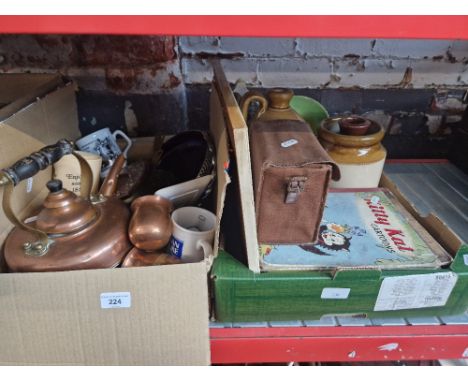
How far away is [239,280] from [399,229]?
325mm

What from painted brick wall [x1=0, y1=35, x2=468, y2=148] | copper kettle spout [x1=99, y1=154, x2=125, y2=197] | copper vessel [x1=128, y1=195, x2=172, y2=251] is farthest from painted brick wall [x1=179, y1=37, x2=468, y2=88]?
copper vessel [x1=128, y1=195, x2=172, y2=251]

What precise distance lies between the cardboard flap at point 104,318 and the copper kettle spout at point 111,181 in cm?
21

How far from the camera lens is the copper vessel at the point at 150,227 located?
59 centimetres

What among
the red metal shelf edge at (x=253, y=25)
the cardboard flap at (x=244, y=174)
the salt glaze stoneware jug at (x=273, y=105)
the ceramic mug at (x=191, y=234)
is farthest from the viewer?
the salt glaze stoneware jug at (x=273, y=105)

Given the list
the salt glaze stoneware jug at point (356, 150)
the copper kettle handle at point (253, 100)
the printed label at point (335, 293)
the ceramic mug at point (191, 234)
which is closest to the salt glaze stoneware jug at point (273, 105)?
the copper kettle handle at point (253, 100)

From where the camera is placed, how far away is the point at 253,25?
13.6 inches

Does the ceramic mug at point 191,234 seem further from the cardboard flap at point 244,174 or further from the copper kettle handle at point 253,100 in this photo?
the copper kettle handle at point 253,100

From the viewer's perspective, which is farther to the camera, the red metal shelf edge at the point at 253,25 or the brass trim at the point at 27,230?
the brass trim at the point at 27,230

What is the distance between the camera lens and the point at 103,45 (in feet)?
2.95

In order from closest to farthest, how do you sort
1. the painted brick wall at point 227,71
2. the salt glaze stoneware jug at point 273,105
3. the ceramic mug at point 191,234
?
the ceramic mug at point 191,234 < the salt glaze stoneware jug at point 273,105 < the painted brick wall at point 227,71

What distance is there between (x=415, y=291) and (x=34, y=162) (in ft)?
2.05

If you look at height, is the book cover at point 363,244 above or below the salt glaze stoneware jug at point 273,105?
below

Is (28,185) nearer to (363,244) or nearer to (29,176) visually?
(29,176)

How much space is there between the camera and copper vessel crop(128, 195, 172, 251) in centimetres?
A: 59
